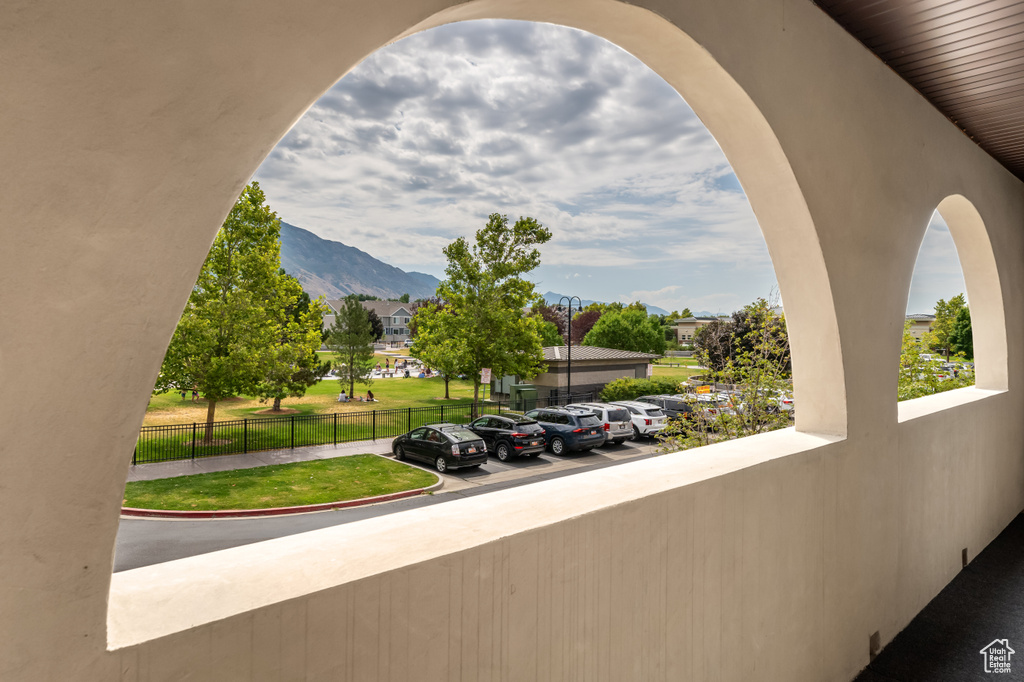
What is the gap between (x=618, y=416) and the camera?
12641 millimetres

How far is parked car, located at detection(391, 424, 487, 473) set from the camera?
923 centimetres

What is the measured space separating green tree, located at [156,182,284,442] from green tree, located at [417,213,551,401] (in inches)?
306

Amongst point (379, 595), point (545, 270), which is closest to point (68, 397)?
point (379, 595)

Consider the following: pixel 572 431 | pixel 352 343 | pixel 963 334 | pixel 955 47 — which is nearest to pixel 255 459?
pixel 572 431

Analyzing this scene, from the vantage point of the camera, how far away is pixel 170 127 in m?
0.82

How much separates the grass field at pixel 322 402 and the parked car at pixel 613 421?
749 centimetres

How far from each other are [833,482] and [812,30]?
1.93 m

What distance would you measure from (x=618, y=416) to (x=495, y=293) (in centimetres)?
591

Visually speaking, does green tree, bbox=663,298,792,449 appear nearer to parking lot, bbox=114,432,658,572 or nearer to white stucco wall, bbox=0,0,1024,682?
white stucco wall, bbox=0,0,1024,682

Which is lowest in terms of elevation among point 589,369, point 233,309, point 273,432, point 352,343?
point 273,432

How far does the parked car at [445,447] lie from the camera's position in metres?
9.23

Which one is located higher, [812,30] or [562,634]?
[812,30]

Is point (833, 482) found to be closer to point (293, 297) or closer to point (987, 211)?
point (987, 211)

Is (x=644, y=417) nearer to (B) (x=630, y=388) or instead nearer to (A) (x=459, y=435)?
(B) (x=630, y=388)
